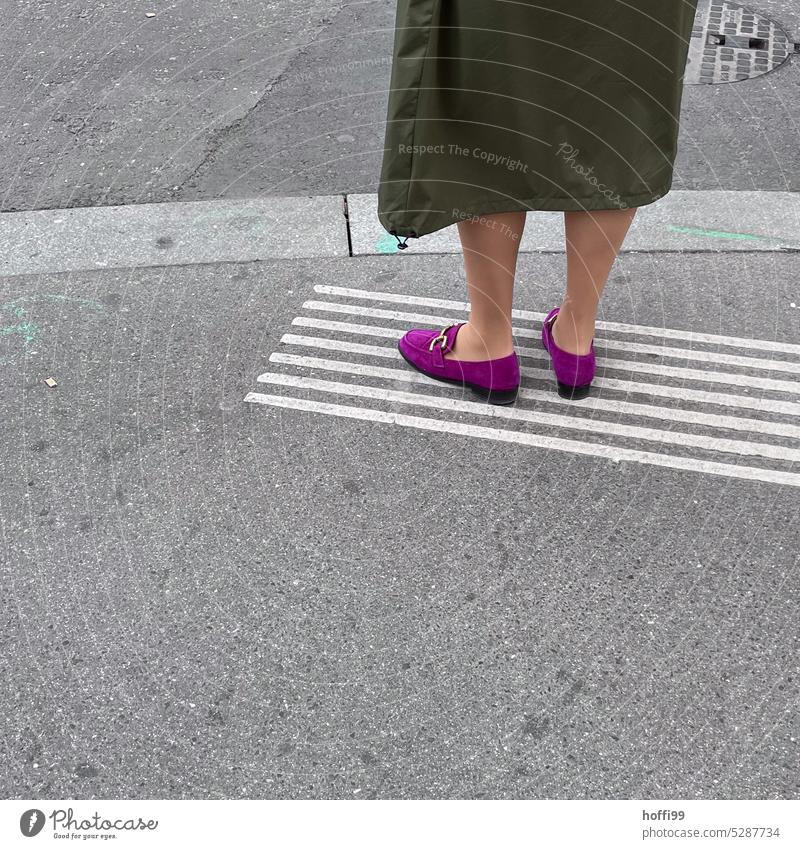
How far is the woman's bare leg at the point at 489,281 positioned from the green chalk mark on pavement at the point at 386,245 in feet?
2.65

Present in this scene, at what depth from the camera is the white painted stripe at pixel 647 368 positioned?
2.77 meters

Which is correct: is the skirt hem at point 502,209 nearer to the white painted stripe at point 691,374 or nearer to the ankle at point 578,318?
the ankle at point 578,318

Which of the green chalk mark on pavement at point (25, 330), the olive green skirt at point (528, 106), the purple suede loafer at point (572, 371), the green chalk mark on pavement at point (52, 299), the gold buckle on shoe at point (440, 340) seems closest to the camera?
the olive green skirt at point (528, 106)

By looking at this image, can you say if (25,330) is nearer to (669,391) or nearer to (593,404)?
(593,404)

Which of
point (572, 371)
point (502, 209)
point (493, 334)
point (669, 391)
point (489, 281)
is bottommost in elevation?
point (669, 391)

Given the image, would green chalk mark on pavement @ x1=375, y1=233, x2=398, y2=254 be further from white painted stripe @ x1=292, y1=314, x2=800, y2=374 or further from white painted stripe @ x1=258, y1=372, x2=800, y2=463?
white painted stripe @ x1=258, y1=372, x2=800, y2=463

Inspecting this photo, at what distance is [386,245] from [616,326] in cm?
94

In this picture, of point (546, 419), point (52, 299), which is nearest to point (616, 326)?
point (546, 419)

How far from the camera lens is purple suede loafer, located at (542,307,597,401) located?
2688 mm

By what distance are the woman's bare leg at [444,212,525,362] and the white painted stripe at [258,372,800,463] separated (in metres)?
0.15

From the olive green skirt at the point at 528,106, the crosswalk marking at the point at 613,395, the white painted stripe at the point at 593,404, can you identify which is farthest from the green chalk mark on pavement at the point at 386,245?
the olive green skirt at the point at 528,106

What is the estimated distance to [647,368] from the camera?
113 inches

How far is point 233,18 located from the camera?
5312 mm

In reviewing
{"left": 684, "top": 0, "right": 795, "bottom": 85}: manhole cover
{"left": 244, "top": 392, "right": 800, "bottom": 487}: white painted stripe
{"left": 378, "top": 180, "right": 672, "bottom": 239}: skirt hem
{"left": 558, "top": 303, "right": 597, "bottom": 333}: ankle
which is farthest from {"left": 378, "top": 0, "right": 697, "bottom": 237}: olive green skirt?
{"left": 684, "top": 0, "right": 795, "bottom": 85}: manhole cover
